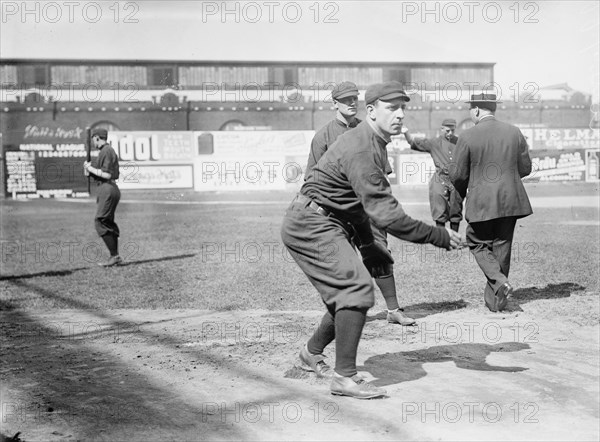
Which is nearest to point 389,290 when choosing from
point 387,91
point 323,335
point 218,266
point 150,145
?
point 323,335

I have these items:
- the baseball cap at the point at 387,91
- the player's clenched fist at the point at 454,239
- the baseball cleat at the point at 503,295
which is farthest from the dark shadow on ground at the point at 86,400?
the baseball cleat at the point at 503,295

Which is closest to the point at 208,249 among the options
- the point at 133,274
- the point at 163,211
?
the point at 133,274

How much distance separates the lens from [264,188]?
40.2 metres

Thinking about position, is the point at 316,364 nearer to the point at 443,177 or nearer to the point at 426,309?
the point at 426,309

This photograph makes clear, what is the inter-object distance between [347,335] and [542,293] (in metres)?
4.82

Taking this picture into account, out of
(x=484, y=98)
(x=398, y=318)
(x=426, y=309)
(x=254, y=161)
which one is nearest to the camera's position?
(x=398, y=318)

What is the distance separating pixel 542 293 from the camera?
9008 mm

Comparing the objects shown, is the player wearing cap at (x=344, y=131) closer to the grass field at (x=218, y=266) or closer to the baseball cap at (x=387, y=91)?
the grass field at (x=218, y=266)

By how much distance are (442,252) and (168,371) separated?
840 cm

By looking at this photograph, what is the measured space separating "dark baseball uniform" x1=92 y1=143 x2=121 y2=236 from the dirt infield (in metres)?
4.51

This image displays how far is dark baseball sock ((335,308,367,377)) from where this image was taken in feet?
15.9

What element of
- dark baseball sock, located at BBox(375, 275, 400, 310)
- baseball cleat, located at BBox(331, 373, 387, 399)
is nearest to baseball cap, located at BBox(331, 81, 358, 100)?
dark baseball sock, located at BBox(375, 275, 400, 310)

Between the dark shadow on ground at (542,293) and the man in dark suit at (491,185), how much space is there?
0.57m

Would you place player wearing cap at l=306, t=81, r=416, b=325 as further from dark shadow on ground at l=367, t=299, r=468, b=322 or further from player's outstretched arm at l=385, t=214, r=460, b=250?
player's outstretched arm at l=385, t=214, r=460, b=250
